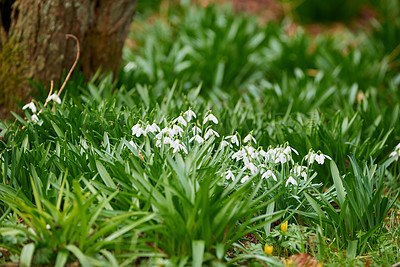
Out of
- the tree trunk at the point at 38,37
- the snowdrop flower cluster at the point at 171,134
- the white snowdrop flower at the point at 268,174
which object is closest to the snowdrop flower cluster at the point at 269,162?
the white snowdrop flower at the point at 268,174

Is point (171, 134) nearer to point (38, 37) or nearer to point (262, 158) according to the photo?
point (262, 158)

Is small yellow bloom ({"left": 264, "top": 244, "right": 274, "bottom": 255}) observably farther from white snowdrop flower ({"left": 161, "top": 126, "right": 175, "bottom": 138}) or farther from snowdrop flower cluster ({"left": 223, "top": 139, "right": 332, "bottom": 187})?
white snowdrop flower ({"left": 161, "top": 126, "right": 175, "bottom": 138})

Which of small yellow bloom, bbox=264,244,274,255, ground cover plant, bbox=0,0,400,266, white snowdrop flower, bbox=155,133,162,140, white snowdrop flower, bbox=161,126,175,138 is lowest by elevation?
small yellow bloom, bbox=264,244,274,255

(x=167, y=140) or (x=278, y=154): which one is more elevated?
(x=167, y=140)

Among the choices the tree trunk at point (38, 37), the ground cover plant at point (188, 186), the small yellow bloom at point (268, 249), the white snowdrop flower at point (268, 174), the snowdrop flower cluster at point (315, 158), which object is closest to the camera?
the ground cover plant at point (188, 186)

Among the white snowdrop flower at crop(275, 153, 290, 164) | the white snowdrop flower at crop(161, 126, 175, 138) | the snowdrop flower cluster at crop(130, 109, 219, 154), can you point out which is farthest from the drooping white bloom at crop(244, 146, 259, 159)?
the white snowdrop flower at crop(161, 126, 175, 138)

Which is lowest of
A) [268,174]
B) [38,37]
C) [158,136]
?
[268,174]

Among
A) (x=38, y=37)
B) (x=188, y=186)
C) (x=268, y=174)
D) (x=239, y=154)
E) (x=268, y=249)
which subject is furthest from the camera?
(x=38, y=37)

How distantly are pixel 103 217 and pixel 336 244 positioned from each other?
1.24 metres

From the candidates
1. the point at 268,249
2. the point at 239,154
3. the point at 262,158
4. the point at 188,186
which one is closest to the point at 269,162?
the point at 262,158

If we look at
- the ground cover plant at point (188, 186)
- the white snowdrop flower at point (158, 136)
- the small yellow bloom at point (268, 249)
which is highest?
the white snowdrop flower at point (158, 136)

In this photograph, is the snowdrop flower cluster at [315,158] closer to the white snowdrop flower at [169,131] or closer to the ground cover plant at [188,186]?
the ground cover plant at [188,186]

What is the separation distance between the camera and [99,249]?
1979 mm

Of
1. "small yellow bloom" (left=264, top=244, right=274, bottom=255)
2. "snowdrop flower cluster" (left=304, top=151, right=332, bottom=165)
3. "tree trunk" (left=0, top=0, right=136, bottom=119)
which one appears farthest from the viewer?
"tree trunk" (left=0, top=0, right=136, bottom=119)
